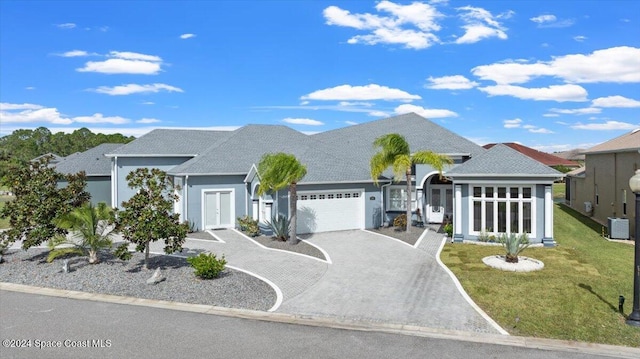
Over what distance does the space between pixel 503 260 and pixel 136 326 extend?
1271 cm

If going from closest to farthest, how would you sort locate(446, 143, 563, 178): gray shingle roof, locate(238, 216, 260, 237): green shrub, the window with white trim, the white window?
locate(446, 143, 563, 178): gray shingle roof → the window with white trim → locate(238, 216, 260, 237): green shrub → the white window

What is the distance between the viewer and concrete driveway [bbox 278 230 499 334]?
34.8 feet

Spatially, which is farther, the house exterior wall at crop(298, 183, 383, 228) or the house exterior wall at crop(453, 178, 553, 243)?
the house exterior wall at crop(298, 183, 383, 228)

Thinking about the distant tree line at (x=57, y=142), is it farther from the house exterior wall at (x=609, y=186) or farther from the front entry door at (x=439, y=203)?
the house exterior wall at (x=609, y=186)

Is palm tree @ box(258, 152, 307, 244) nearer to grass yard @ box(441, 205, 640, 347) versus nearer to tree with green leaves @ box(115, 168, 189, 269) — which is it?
tree with green leaves @ box(115, 168, 189, 269)

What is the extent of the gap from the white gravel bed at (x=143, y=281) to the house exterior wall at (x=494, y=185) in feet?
36.0

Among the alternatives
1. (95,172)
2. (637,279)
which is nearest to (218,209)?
(95,172)

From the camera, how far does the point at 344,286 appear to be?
13328mm

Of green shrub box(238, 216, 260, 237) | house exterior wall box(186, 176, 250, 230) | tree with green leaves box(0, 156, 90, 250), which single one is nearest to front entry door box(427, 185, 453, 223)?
green shrub box(238, 216, 260, 237)

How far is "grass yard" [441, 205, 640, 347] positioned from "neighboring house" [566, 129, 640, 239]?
4420 mm

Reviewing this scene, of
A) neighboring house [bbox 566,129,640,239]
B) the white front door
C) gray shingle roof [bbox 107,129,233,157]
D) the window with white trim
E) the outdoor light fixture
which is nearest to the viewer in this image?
the outdoor light fixture

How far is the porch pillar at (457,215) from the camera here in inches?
789

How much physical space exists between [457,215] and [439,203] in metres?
5.94

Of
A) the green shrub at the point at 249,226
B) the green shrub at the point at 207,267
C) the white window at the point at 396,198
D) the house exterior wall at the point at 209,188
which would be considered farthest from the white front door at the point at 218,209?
the green shrub at the point at 207,267
